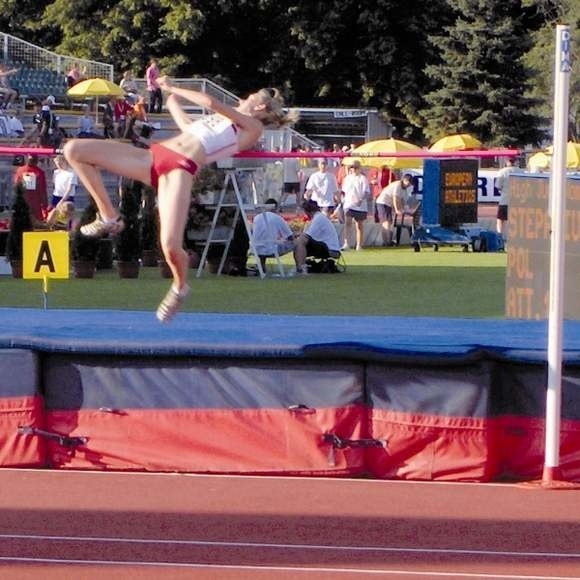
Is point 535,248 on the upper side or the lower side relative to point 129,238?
upper

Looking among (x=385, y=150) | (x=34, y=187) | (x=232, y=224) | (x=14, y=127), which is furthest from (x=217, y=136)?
(x=14, y=127)

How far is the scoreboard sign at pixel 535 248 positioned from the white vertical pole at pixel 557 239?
12.2 ft

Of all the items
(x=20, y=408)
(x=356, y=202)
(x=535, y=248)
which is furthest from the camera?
(x=356, y=202)

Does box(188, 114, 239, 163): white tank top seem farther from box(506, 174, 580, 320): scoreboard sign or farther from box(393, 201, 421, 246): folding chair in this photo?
box(393, 201, 421, 246): folding chair

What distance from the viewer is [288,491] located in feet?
24.6

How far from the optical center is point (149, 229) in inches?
767

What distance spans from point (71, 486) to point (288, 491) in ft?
3.79

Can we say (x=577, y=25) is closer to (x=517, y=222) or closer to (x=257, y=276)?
(x=257, y=276)

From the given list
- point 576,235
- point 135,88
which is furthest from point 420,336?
point 135,88

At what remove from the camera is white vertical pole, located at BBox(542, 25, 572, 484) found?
718 cm

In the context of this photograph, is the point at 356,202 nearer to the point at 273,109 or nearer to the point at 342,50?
the point at 273,109

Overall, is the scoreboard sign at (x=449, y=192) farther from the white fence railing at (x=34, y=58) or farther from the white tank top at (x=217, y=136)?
the white tank top at (x=217, y=136)

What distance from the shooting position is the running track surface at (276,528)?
592cm

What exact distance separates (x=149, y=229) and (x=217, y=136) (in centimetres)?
1239
